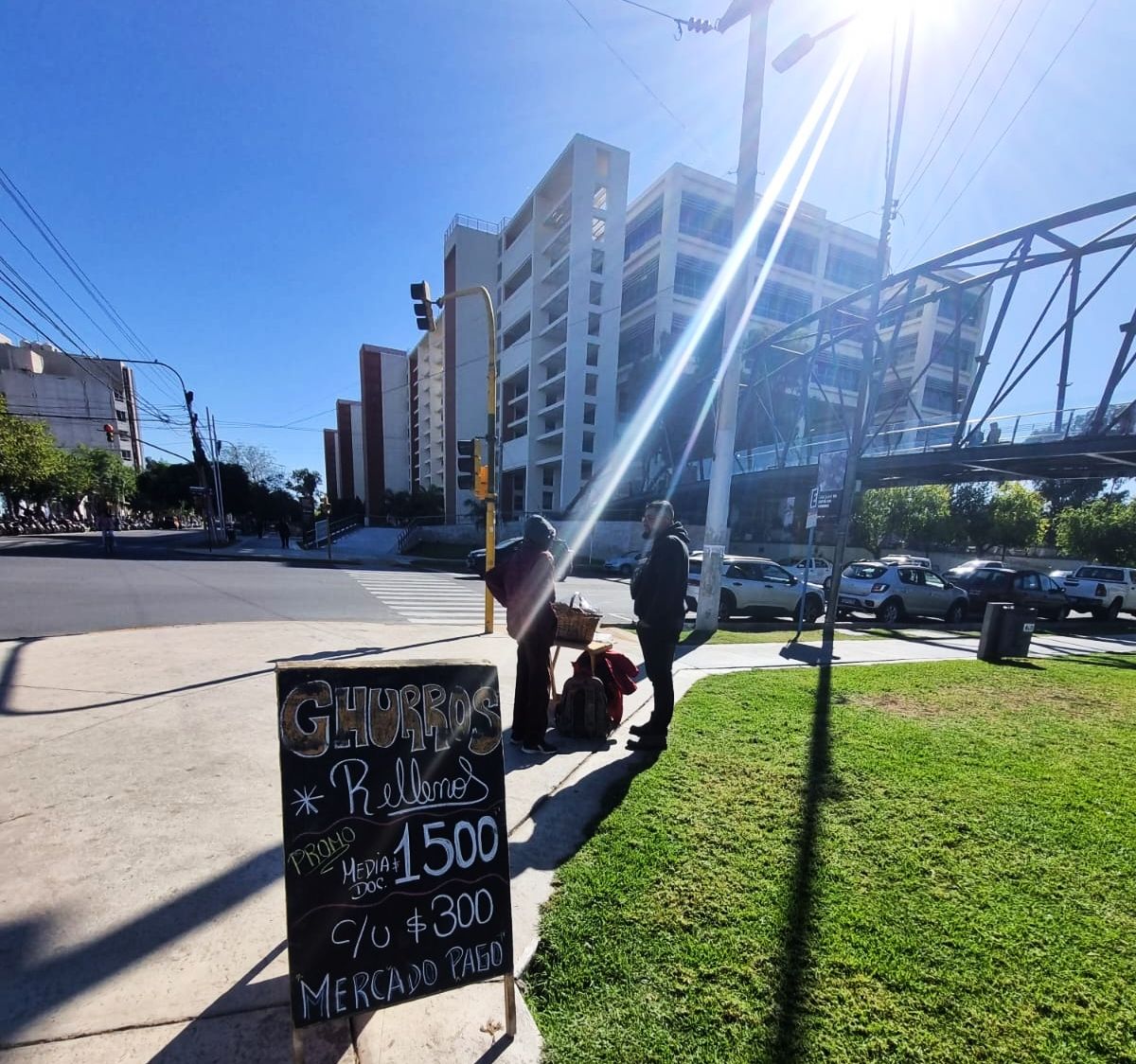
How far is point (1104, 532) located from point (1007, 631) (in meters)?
37.7

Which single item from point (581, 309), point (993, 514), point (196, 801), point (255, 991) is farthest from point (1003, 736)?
point (993, 514)

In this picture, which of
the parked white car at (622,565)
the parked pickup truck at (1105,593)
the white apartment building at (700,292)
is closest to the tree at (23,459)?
the parked white car at (622,565)

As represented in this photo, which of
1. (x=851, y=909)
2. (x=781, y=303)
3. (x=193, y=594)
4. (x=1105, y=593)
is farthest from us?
(x=781, y=303)

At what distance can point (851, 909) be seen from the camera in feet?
7.72

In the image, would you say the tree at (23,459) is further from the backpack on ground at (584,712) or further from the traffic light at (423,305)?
the backpack on ground at (584,712)

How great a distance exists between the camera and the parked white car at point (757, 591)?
12555 mm

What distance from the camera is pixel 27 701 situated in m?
4.49

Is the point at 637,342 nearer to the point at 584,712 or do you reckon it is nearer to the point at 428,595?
the point at 428,595

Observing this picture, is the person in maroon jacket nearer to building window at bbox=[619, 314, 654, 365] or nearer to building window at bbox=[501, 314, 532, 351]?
building window at bbox=[619, 314, 654, 365]

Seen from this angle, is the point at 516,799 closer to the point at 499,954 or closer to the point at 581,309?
the point at 499,954

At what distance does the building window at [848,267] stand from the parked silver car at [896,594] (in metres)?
39.7

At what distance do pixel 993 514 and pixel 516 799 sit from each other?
4764 centimetres

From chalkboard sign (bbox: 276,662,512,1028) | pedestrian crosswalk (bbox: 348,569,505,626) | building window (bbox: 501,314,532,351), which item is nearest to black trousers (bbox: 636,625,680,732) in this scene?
chalkboard sign (bbox: 276,662,512,1028)

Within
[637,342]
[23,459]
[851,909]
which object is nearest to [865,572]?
[851,909]
